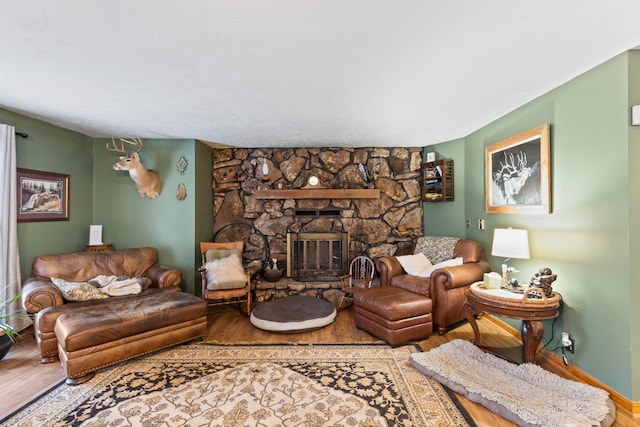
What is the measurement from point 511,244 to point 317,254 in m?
2.71

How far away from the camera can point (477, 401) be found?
6.12 ft

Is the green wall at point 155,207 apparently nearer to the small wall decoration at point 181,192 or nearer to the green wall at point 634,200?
the small wall decoration at point 181,192

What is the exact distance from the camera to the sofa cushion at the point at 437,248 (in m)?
3.69

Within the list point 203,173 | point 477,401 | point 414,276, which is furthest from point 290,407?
point 203,173

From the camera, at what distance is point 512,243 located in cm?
241

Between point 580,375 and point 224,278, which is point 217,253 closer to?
point 224,278

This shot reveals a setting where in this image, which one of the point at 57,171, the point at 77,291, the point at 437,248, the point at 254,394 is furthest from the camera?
the point at 437,248

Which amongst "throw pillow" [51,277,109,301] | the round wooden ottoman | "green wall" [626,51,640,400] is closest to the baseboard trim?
"green wall" [626,51,640,400]

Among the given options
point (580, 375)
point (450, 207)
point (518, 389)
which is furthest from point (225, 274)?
point (580, 375)

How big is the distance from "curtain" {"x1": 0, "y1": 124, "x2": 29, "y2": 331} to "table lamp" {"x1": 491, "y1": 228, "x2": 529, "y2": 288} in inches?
194

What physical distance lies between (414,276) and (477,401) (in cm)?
168

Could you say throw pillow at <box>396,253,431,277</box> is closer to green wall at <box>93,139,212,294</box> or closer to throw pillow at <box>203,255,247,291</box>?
throw pillow at <box>203,255,247,291</box>

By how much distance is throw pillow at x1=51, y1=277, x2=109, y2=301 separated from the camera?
8.71ft

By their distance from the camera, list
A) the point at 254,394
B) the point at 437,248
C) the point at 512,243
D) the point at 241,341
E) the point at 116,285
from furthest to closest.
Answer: the point at 437,248 < the point at 116,285 < the point at 241,341 < the point at 512,243 < the point at 254,394
